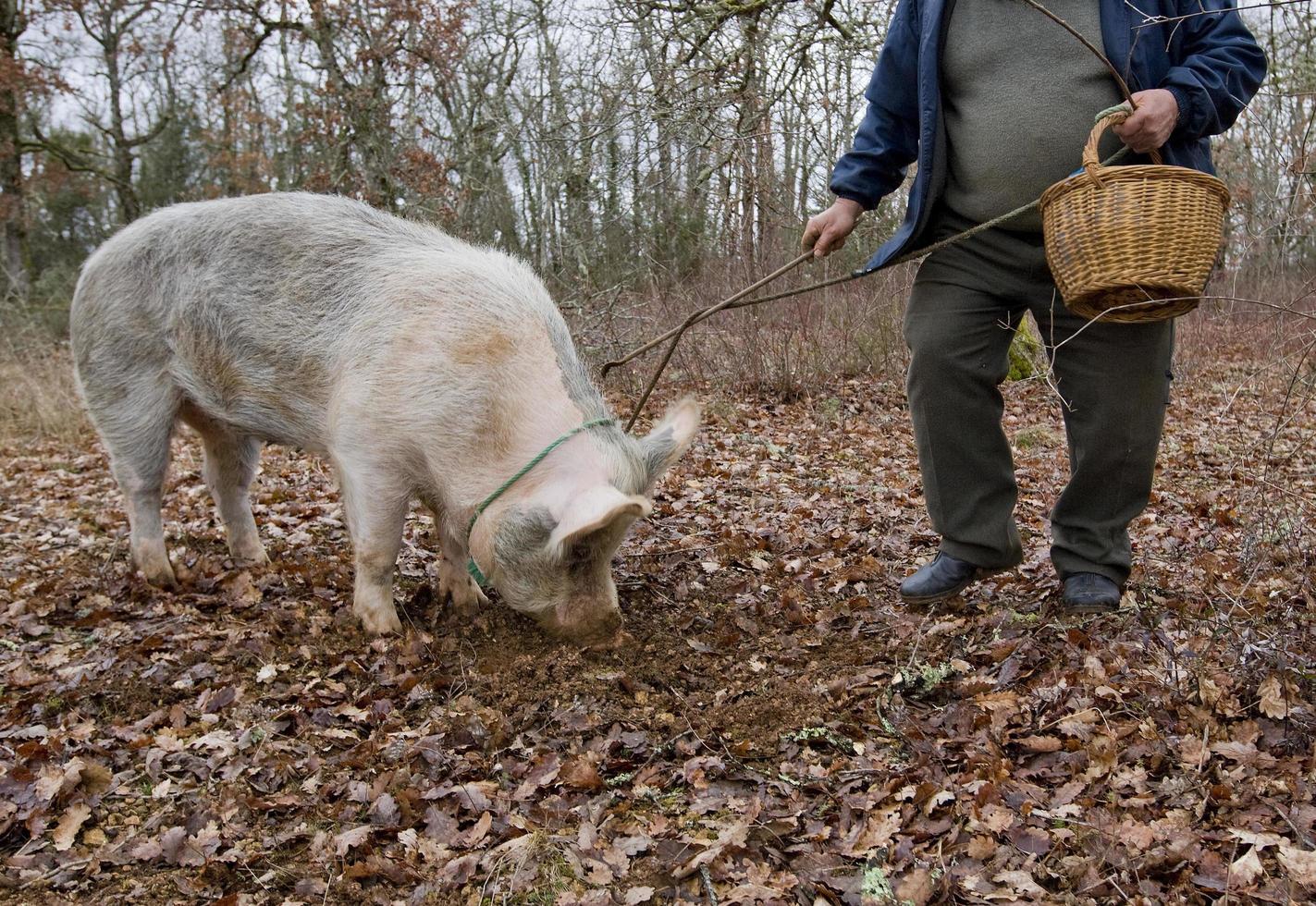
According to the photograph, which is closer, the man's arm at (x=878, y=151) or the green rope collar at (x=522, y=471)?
the green rope collar at (x=522, y=471)

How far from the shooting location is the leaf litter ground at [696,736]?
249 centimetres

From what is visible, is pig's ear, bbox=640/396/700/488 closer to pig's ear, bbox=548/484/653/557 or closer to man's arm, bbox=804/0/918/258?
pig's ear, bbox=548/484/653/557

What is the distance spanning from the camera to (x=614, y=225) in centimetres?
1123

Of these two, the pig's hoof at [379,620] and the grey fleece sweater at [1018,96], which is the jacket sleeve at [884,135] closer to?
the grey fleece sweater at [1018,96]

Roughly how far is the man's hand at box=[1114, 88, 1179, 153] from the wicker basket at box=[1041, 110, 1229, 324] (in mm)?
200

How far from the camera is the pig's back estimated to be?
425 centimetres

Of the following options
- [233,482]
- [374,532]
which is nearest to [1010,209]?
[374,532]

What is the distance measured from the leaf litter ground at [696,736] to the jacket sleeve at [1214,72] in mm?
921

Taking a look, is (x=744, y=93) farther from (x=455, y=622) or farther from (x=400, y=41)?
(x=400, y=41)

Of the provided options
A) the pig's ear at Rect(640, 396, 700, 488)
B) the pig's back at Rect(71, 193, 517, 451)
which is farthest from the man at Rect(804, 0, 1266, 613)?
the pig's back at Rect(71, 193, 517, 451)

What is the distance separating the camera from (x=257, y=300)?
442cm

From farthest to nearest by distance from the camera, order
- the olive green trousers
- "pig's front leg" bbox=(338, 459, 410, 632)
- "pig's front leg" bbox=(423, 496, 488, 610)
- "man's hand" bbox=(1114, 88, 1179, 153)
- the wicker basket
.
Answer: "pig's front leg" bbox=(423, 496, 488, 610), "pig's front leg" bbox=(338, 459, 410, 632), the olive green trousers, "man's hand" bbox=(1114, 88, 1179, 153), the wicker basket

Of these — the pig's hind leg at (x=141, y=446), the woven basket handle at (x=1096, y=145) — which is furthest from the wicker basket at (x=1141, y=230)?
the pig's hind leg at (x=141, y=446)

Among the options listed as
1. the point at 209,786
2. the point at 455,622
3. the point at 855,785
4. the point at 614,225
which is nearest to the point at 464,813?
the point at 209,786
